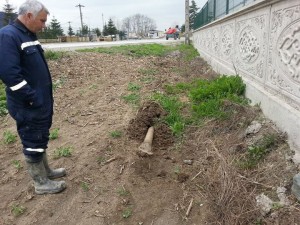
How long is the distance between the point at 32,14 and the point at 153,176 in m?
2.25

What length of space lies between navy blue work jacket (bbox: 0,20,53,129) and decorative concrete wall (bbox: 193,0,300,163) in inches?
107

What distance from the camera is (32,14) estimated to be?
289 cm

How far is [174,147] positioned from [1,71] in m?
2.43

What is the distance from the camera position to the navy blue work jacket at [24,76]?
2.69 metres

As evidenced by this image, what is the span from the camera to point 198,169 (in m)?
3.53

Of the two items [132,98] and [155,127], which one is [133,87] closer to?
[132,98]

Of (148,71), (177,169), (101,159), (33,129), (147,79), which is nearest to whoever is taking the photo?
(33,129)

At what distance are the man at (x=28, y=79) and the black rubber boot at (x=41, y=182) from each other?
0.01m

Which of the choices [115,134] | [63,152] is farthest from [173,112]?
[63,152]

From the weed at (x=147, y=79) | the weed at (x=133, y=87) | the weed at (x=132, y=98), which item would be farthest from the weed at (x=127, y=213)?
the weed at (x=147, y=79)

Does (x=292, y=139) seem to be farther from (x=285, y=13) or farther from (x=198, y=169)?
(x=285, y=13)

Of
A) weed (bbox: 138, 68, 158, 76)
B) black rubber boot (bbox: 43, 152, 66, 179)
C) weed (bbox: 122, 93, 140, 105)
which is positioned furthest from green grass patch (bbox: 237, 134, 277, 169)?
weed (bbox: 138, 68, 158, 76)

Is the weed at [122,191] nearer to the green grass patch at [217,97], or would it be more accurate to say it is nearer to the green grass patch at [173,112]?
the green grass patch at [173,112]

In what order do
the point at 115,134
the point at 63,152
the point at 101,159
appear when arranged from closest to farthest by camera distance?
the point at 101,159 < the point at 63,152 < the point at 115,134
